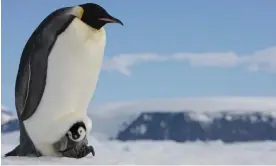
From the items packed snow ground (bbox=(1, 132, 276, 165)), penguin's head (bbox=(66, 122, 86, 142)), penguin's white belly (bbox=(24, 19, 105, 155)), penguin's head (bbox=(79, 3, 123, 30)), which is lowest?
packed snow ground (bbox=(1, 132, 276, 165))

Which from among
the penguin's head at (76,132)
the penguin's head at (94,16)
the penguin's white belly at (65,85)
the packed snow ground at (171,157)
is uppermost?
the penguin's head at (94,16)

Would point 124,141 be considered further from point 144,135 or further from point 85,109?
point 85,109

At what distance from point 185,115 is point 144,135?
359 mm

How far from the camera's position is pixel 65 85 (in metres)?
2.57

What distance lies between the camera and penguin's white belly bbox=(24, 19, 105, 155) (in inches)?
101

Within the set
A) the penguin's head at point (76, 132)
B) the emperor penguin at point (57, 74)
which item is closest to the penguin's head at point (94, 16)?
the emperor penguin at point (57, 74)

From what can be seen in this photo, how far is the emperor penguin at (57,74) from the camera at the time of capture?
2562 mm

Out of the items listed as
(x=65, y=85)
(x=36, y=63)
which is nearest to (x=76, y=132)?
(x=65, y=85)

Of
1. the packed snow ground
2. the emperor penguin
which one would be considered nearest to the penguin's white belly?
the emperor penguin

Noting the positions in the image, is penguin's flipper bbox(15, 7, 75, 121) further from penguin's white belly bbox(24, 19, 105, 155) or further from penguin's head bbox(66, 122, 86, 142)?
penguin's head bbox(66, 122, 86, 142)

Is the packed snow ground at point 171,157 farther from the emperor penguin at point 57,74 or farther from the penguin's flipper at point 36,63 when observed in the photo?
the penguin's flipper at point 36,63

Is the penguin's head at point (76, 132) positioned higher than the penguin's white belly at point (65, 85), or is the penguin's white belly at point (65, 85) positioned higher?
the penguin's white belly at point (65, 85)

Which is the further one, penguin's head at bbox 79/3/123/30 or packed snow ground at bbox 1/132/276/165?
penguin's head at bbox 79/3/123/30

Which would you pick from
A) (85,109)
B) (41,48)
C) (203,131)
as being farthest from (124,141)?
(41,48)
